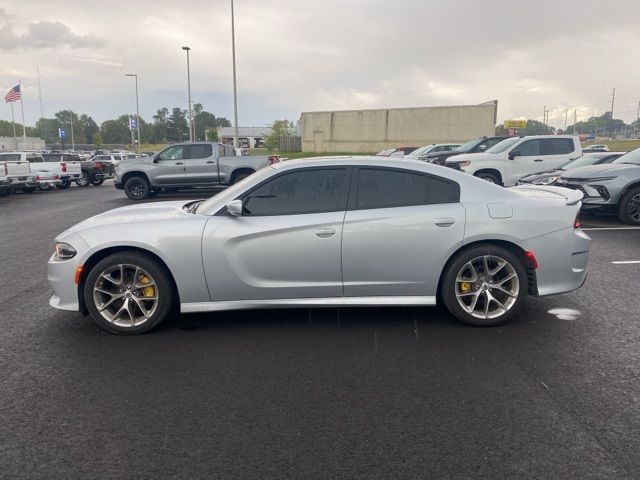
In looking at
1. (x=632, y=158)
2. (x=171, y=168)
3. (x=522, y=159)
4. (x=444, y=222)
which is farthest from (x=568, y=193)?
(x=171, y=168)

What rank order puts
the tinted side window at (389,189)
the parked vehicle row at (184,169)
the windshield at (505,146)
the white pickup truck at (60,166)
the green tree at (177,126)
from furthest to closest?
the green tree at (177,126)
the white pickup truck at (60,166)
the parked vehicle row at (184,169)
the windshield at (505,146)
the tinted side window at (389,189)

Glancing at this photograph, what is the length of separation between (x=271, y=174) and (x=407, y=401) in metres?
2.37

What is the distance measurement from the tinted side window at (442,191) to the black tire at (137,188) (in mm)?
14221

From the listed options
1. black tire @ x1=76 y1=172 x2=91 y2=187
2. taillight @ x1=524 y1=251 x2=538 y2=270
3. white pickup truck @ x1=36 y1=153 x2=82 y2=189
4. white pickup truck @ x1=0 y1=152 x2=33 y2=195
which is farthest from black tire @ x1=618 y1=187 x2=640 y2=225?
black tire @ x1=76 y1=172 x2=91 y2=187

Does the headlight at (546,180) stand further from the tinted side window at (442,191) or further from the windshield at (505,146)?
the tinted side window at (442,191)

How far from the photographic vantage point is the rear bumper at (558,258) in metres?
4.64

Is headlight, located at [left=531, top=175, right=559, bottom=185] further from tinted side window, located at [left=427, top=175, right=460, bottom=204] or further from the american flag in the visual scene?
the american flag

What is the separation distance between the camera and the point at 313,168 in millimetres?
4758

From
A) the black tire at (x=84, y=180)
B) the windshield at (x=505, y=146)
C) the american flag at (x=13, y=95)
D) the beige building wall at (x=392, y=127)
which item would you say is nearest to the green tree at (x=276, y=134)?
the beige building wall at (x=392, y=127)

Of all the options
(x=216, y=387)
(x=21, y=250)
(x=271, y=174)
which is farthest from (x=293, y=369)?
(x=21, y=250)

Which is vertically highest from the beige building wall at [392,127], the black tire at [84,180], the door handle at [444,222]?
Answer: the beige building wall at [392,127]

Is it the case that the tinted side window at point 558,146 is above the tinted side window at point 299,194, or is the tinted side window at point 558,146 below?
above

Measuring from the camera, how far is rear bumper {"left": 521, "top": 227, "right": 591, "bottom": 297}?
464 centimetres

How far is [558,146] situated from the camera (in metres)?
15.1
